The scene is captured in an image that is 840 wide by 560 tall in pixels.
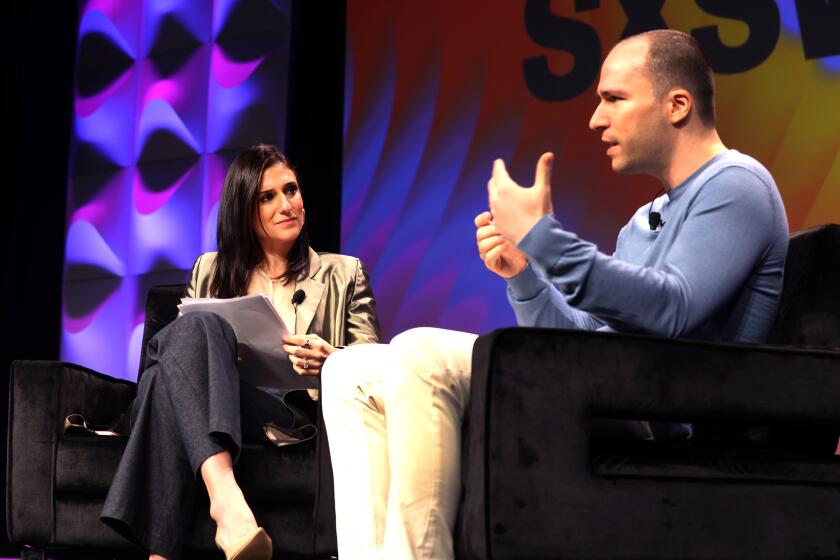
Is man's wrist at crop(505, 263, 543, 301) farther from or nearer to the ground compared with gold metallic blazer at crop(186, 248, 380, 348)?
farther from the ground

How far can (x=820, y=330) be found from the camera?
5.70 feet

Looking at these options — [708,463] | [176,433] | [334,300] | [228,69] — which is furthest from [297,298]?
[228,69]

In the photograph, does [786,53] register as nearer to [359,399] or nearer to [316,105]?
[316,105]

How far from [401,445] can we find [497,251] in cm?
35

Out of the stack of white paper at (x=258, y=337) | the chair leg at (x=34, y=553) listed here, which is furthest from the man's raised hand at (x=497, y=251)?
the chair leg at (x=34, y=553)

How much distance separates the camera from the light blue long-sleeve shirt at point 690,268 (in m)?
1.41

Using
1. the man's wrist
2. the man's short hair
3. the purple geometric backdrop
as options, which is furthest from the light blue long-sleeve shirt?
the purple geometric backdrop

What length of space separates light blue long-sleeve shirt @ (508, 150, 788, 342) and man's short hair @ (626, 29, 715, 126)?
4.1 inches

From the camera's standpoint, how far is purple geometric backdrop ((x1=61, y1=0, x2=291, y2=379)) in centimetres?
424

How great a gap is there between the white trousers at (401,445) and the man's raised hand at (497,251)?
13 centimetres

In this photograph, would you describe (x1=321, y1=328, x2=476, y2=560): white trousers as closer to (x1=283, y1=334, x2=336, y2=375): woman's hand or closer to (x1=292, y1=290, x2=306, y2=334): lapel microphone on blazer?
(x1=283, y1=334, x2=336, y2=375): woman's hand

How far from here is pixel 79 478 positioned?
248 cm

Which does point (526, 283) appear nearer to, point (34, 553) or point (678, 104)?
point (678, 104)

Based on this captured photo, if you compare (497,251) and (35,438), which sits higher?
(497,251)
